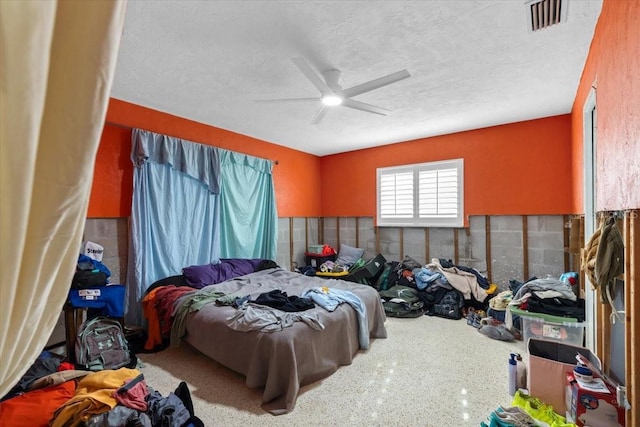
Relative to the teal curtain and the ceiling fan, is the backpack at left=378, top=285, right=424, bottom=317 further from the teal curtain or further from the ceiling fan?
the ceiling fan

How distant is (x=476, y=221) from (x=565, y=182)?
1.12 meters

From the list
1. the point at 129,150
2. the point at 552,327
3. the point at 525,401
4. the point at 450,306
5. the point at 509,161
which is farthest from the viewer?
the point at 509,161

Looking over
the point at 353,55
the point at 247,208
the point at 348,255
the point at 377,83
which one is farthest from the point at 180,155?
the point at 348,255

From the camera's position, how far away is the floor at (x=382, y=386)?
6.54ft

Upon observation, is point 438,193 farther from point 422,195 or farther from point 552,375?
point 552,375

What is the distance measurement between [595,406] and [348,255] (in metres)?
3.93

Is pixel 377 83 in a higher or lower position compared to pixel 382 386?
higher

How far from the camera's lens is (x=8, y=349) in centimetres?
Answer: 41

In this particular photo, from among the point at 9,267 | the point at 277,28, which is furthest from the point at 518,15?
the point at 9,267

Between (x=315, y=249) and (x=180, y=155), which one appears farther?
(x=315, y=249)

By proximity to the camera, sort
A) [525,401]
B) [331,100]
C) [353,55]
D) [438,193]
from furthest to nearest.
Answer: [438,193]
[331,100]
[353,55]
[525,401]

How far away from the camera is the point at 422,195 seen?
15.8 feet

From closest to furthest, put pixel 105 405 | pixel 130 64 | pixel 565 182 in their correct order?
pixel 105 405 → pixel 130 64 → pixel 565 182

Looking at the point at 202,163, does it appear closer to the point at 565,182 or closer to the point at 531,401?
the point at 531,401
